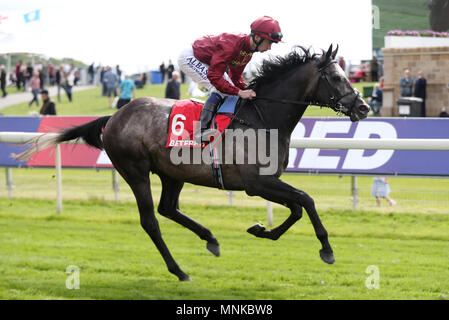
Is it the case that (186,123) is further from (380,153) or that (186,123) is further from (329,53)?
(380,153)

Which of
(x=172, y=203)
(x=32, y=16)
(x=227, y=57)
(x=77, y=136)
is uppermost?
(x=32, y=16)

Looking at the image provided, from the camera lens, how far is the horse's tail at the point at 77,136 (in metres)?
6.21

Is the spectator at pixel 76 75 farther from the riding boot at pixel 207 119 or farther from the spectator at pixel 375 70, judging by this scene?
the riding boot at pixel 207 119

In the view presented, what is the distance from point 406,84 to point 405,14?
15.3ft

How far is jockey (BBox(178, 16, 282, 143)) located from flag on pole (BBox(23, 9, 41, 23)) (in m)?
18.5

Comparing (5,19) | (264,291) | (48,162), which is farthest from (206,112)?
(5,19)

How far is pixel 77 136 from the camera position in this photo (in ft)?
20.5

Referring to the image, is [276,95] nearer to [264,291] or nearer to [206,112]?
[206,112]

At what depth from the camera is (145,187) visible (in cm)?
575

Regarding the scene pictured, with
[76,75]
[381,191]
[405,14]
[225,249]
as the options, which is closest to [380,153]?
[381,191]

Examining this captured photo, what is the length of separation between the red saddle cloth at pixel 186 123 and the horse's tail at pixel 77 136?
3.11 ft

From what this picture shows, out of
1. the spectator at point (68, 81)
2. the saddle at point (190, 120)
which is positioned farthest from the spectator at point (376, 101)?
the saddle at point (190, 120)

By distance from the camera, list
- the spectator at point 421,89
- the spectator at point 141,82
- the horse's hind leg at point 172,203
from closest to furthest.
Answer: the horse's hind leg at point 172,203 < the spectator at point 421,89 < the spectator at point 141,82

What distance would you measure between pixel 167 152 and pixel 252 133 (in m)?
0.73
